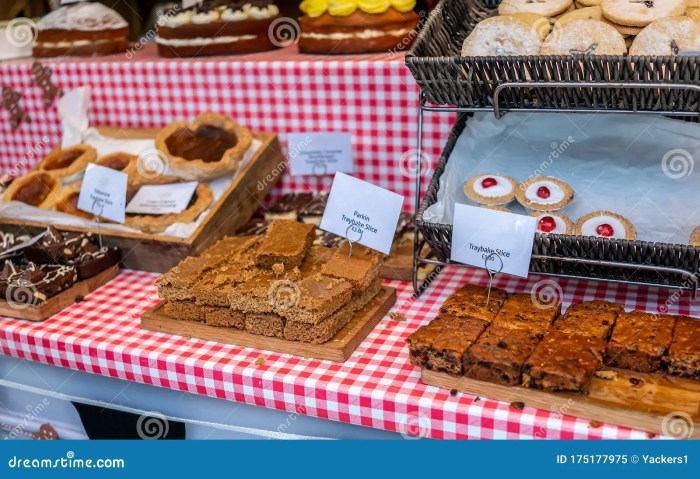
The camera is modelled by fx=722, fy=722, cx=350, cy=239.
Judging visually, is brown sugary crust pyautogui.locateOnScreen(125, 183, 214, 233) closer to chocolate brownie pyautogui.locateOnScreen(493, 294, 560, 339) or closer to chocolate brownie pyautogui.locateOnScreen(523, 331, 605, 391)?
chocolate brownie pyautogui.locateOnScreen(493, 294, 560, 339)

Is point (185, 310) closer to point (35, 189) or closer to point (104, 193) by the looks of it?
point (104, 193)

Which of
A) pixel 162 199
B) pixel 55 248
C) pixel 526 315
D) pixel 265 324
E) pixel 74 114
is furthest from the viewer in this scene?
pixel 74 114

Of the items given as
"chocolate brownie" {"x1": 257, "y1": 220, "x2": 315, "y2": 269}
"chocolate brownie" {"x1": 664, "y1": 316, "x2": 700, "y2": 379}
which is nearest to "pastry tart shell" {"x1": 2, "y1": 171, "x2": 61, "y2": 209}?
"chocolate brownie" {"x1": 257, "y1": 220, "x2": 315, "y2": 269}

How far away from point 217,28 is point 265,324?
4.75 feet

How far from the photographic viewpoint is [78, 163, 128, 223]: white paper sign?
2494mm

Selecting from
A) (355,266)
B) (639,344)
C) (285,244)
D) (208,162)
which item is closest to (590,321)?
(639,344)

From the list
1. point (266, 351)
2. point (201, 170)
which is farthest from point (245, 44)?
point (266, 351)

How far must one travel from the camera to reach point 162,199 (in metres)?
2.63

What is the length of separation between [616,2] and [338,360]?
3.97 feet

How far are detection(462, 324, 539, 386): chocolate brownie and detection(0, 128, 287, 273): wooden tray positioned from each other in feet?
3.63

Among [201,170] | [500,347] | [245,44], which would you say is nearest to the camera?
[500,347]
